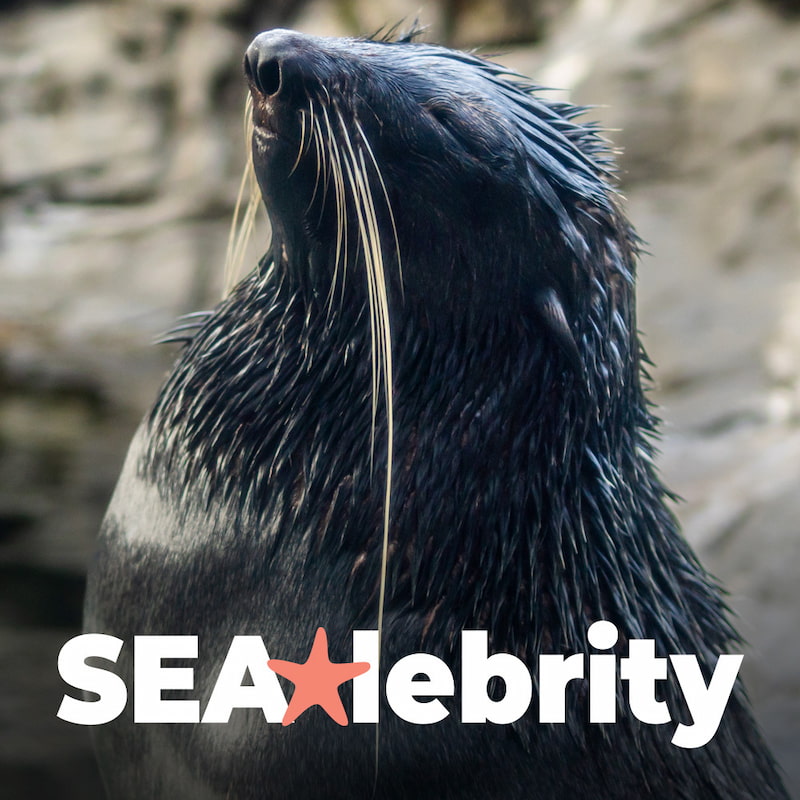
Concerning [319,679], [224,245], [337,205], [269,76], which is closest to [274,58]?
[269,76]

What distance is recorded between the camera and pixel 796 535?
254 cm

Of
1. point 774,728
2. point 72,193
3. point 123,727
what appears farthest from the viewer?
point 72,193

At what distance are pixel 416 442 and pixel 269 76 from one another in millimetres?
423

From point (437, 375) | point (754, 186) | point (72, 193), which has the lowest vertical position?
point (437, 375)

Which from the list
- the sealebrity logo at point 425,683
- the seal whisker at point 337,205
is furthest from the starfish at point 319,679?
the seal whisker at point 337,205

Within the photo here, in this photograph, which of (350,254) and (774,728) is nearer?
(350,254)

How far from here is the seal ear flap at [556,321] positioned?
107cm

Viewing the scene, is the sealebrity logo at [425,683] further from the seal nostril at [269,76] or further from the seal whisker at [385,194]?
the seal nostril at [269,76]

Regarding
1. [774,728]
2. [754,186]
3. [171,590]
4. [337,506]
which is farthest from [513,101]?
[754,186]

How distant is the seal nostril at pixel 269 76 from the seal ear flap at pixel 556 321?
36cm

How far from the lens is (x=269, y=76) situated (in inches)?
39.5

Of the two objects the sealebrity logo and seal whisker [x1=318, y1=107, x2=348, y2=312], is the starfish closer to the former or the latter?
the sealebrity logo

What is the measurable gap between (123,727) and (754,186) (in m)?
3.25

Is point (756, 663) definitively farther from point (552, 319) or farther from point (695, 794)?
point (552, 319)
